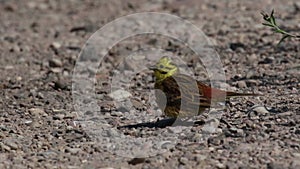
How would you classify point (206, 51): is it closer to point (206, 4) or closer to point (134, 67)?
point (134, 67)

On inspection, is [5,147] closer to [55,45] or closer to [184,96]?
[184,96]

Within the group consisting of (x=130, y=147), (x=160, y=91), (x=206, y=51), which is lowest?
(x=130, y=147)

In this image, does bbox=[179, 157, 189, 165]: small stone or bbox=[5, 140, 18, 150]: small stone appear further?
bbox=[5, 140, 18, 150]: small stone

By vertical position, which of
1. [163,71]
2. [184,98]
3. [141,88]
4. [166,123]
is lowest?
[166,123]

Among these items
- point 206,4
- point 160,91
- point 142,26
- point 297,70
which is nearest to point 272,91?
point 297,70

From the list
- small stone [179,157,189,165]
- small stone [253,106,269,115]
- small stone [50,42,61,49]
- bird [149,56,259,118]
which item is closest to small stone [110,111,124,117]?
bird [149,56,259,118]

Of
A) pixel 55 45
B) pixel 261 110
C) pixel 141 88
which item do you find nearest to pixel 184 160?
pixel 261 110

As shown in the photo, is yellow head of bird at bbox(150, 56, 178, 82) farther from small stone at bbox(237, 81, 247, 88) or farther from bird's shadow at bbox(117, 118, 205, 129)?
small stone at bbox(237, 81, 247, 88)

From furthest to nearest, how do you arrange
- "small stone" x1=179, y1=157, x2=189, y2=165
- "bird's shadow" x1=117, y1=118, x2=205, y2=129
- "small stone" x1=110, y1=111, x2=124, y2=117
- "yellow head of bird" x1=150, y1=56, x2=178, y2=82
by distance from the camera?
"small stone" x1=110, y1=111, x2=124, y2=117
"yellow head of bird" x1=150, y1=56, x2=178, y2=82
"bird's shadow" x1=117, y1=118, x2=205, y2=129
"small stone" x1=179, y1=157, x2=189, y2=165
